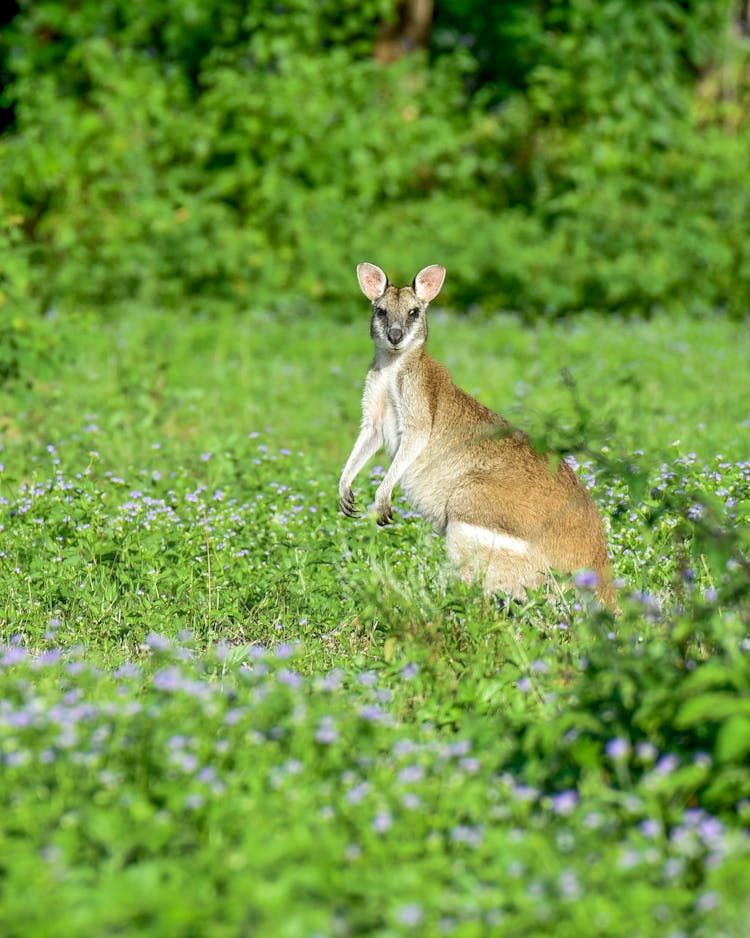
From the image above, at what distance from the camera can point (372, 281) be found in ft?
19.4

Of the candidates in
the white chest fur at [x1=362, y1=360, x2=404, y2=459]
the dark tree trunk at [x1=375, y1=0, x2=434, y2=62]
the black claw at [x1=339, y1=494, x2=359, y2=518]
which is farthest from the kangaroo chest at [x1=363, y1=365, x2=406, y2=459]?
the dark tree trunk at [x1=375, y1=0, x2=434, y2=62]

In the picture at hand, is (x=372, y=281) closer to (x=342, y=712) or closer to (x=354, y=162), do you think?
(x=342, y=712)

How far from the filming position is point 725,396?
30.1 feet

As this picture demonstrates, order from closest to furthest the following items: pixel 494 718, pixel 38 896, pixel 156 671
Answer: pixel 38 896 → pixel 494 718 → pixel 156 671

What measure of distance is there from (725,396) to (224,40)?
22.3 feet

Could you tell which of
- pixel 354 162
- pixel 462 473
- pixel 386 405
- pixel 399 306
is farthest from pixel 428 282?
pixel 354 162

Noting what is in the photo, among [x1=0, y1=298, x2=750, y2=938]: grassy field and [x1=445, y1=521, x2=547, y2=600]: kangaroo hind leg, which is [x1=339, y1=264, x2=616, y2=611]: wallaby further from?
[x1=0, y1=298, x2=750, y2=938]: grassy field

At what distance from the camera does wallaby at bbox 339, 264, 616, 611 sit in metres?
5.09

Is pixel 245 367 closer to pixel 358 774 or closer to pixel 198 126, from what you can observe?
pixel 198 126

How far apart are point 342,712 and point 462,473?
1.80m

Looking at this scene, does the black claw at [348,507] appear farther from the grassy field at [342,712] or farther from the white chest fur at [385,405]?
the white chest fur at [385,405]

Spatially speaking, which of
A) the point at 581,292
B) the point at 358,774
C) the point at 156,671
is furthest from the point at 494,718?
the point at 581,292

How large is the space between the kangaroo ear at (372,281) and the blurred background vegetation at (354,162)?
6.47m

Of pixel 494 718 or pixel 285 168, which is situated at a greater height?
pixel 494 718
